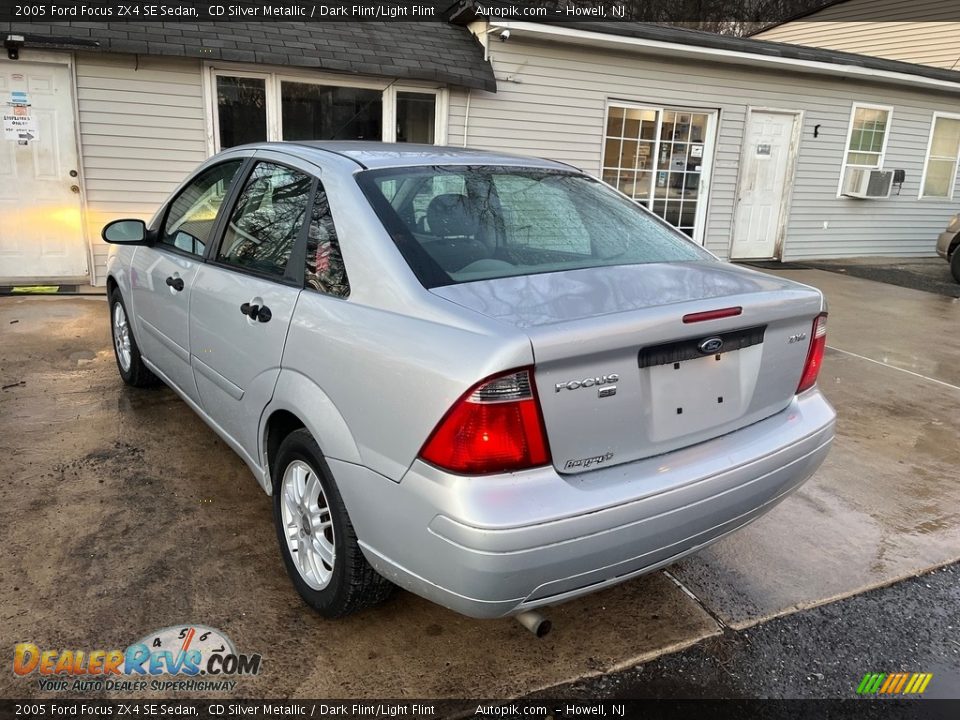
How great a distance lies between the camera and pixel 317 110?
27.2 feet

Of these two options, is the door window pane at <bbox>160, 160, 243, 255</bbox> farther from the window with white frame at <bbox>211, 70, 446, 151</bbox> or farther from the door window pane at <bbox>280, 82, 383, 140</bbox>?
the door window pane at <bbox>280, 82, 383, 140</bbox>

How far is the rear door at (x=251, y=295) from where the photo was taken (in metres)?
2.52

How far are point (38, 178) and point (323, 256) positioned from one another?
675cm

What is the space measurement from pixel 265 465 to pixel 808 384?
2036 millimetres

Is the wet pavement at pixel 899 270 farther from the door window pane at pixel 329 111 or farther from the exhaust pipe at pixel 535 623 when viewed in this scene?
the exhaust pipe at pixel 535 623

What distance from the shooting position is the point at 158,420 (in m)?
4.14

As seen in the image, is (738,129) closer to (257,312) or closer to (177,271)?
(177,271)

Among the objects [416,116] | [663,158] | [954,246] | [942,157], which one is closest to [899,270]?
[954,246]

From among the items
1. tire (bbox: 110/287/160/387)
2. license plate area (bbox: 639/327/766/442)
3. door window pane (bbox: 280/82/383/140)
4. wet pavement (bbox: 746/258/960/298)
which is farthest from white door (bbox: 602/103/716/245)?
license plate area (bbox: 639/327/766/442)

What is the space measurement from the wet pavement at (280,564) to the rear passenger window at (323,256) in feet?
3.80

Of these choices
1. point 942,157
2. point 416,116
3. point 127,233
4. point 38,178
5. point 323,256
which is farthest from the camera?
A: point 942,157

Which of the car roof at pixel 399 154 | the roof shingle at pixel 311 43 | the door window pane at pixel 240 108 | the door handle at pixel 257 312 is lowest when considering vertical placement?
the door handle at pixel 257 312

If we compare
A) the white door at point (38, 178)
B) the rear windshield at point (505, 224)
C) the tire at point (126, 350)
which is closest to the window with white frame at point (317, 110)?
the white door at point (38, 178)

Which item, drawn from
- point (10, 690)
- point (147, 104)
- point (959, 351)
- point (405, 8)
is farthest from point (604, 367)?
point (405, 8)
